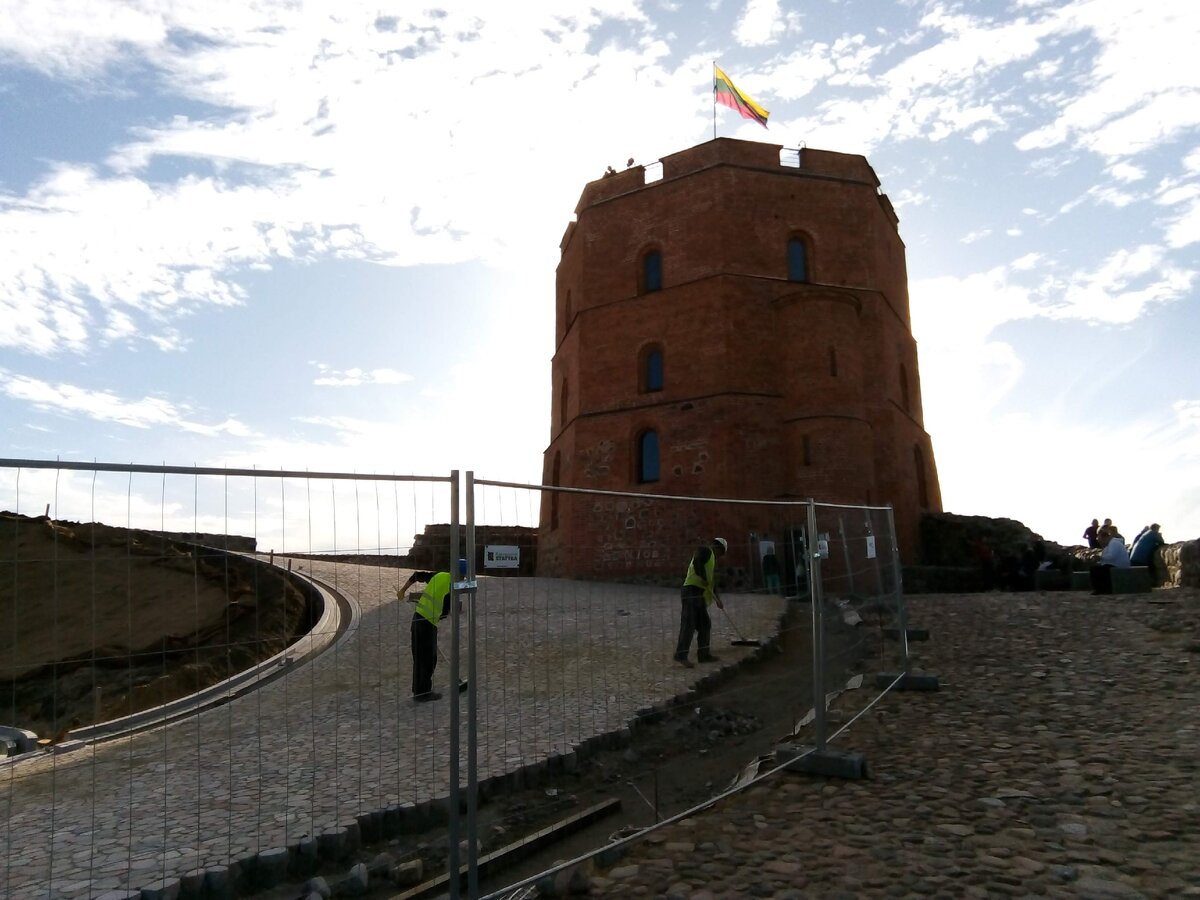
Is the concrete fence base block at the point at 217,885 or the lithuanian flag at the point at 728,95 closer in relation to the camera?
the concrete fence base block at the point at 217,885

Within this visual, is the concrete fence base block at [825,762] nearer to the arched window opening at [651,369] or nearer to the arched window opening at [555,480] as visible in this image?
the arched window opening at [651,369]

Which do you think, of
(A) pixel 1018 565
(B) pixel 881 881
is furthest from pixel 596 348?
(B) pixel 881 881

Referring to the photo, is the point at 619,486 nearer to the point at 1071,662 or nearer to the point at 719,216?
the point at 719,216

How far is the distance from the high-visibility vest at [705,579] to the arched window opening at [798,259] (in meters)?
18.3

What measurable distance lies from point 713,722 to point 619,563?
76.1 inches

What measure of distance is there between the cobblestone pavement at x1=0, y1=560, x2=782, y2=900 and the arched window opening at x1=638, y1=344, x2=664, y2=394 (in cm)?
1550

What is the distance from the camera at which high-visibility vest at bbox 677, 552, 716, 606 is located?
749 centimetres

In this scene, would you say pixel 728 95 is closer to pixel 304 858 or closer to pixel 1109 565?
pixel 1109 565

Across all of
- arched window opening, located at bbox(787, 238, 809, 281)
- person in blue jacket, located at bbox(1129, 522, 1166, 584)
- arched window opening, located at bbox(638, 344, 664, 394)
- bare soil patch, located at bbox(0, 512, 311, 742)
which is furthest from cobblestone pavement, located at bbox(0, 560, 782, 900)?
arched window opening, located at bbox(787, 238, 809, 281)

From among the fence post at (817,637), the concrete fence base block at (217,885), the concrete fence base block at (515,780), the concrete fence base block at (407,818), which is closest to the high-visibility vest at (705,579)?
the fence post at (817,637)

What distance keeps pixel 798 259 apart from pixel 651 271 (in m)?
4.54

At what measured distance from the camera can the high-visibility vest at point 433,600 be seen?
7.55 meters

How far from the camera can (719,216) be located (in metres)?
23.7

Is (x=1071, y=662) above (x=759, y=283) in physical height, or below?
below
